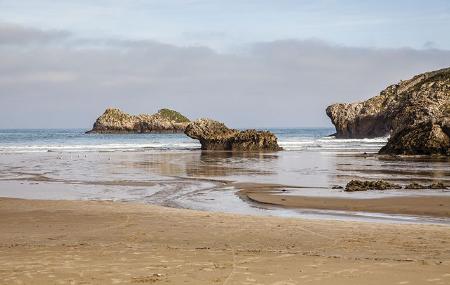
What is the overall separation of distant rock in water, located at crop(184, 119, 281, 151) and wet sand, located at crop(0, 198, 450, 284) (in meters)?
43.7

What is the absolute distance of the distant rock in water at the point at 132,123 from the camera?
15450 centimetres

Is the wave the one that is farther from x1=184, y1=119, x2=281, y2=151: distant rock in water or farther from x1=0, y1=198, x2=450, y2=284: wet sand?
x1=0, y1=198, x2=450, y2=284: wet sand

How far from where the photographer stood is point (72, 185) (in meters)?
23.5

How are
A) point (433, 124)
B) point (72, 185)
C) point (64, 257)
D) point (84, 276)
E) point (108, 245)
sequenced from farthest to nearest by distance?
point (433, 124), point (72, 185), point (108, 245), point (64, 257), point (84, 276)

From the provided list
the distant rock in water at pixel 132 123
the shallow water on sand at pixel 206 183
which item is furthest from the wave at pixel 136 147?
the distant rock in water at pixel 132 123

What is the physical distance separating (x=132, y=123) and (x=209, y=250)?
14779 cm

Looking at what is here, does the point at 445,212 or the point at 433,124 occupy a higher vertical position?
the point at 433,124

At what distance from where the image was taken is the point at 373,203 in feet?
54.6

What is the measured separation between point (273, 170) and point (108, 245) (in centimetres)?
2101

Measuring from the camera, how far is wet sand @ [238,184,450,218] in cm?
1525

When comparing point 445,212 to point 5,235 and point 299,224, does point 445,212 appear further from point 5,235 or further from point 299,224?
point 5,235

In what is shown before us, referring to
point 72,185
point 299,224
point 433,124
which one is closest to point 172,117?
point 433,124

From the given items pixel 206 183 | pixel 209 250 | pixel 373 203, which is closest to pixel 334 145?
pixel 206 183

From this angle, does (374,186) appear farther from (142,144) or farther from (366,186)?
(142,144)
